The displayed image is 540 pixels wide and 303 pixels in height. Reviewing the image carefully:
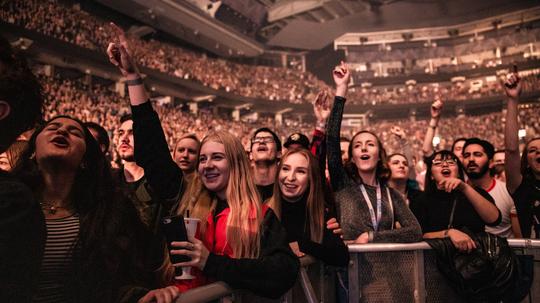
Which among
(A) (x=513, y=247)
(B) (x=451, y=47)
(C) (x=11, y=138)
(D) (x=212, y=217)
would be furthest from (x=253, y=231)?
(B) (x=451, y=47)

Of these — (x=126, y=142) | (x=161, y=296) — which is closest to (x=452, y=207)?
(x=161, y=296)

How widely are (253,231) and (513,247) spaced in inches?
88.8

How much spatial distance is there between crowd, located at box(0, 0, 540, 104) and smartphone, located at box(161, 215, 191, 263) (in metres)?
18.3

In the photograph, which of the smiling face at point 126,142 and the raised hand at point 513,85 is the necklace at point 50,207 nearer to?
the smiling face at point 126,142

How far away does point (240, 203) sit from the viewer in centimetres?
203

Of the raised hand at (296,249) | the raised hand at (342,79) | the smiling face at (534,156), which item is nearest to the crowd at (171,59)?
the raised hand at (342,79)

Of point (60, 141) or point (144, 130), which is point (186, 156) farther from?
point (60, 141)

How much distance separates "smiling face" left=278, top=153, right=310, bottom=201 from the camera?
8.96 feet

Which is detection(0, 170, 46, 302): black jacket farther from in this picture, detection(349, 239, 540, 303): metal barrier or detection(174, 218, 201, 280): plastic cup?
detection(349, 239, 540, 303): metal barrier

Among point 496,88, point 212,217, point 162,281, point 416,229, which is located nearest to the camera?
point 162,281

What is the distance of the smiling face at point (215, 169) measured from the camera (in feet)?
6.94

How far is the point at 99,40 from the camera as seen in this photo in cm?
2252

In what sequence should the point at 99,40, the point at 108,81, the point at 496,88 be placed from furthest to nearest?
the point at 496,88 < the point at 108,81 < the point at 99,40

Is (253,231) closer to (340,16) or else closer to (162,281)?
(162,281)
